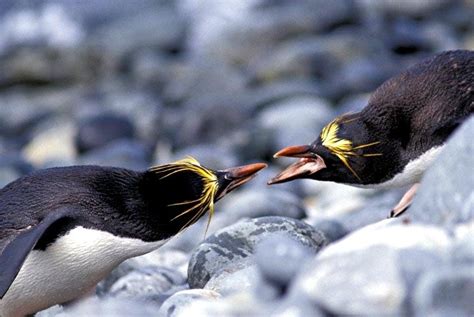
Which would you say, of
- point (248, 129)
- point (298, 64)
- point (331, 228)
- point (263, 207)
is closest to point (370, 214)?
point (331, 228)

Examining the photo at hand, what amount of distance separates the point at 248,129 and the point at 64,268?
788 cm

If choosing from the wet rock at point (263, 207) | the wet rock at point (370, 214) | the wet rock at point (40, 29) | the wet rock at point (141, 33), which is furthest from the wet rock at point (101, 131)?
the wet rock at point (40, 29)

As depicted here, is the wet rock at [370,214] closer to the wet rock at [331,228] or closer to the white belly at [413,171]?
the wet rock at [331,228]

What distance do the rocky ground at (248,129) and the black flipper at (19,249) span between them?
15.2 inches

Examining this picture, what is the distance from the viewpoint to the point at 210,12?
67.9ft

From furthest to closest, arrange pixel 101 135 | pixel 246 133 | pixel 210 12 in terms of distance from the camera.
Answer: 1. pixel 210 12
2. pixel 101 135
3. pixel 246 133

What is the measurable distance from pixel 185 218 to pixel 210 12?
15699 mm

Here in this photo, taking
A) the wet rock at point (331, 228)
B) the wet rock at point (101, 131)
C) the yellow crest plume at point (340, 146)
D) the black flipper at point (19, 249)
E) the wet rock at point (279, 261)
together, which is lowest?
the wet rock at point (101, 131)

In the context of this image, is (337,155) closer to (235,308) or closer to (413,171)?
(413,171)

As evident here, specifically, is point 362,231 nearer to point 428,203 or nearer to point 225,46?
point 428,203

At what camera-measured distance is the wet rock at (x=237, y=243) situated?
528 cm

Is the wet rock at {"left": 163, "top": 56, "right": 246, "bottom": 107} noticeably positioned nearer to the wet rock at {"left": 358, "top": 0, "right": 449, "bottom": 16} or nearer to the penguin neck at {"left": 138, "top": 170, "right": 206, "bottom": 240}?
the wet rock at {"left": 358, "top": 0, "right": 449, "bottom": 16}

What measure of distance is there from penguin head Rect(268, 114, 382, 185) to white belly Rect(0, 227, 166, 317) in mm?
949

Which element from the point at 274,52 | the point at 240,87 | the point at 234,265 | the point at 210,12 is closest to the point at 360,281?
the point at 234,265
